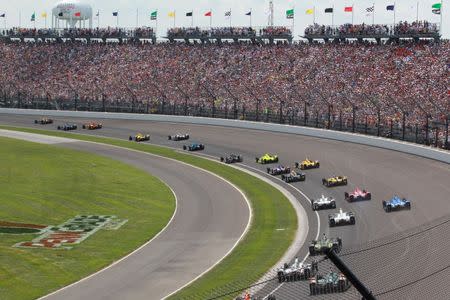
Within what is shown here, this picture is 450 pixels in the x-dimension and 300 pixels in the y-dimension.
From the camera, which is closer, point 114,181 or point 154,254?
point 154,254

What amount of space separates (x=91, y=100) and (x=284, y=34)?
2591cm

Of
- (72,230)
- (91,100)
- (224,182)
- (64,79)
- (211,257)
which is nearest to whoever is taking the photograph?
(211,257)

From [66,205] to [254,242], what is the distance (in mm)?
15317

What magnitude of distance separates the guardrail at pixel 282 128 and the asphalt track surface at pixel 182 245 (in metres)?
15.1

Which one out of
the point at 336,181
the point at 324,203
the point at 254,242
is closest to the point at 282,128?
the point at 336,181

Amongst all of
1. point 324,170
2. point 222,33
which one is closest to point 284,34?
point 222,33

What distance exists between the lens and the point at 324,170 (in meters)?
58.1

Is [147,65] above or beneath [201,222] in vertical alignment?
above

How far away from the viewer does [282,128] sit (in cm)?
7719

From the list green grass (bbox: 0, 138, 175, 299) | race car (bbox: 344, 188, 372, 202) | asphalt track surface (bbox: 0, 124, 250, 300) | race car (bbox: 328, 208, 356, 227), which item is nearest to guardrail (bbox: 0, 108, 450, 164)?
race car (bbox: 344, 188, 372, 202)

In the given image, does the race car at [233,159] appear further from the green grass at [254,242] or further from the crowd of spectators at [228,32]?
the crowd of spectators at [228,32]

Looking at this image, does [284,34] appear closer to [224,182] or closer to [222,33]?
[222,33]

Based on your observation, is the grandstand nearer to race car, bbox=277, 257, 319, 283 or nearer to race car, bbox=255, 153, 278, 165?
race car, bbox=255, 153, 278, 165

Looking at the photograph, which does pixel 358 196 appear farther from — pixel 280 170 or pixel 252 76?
pixel 252 76
